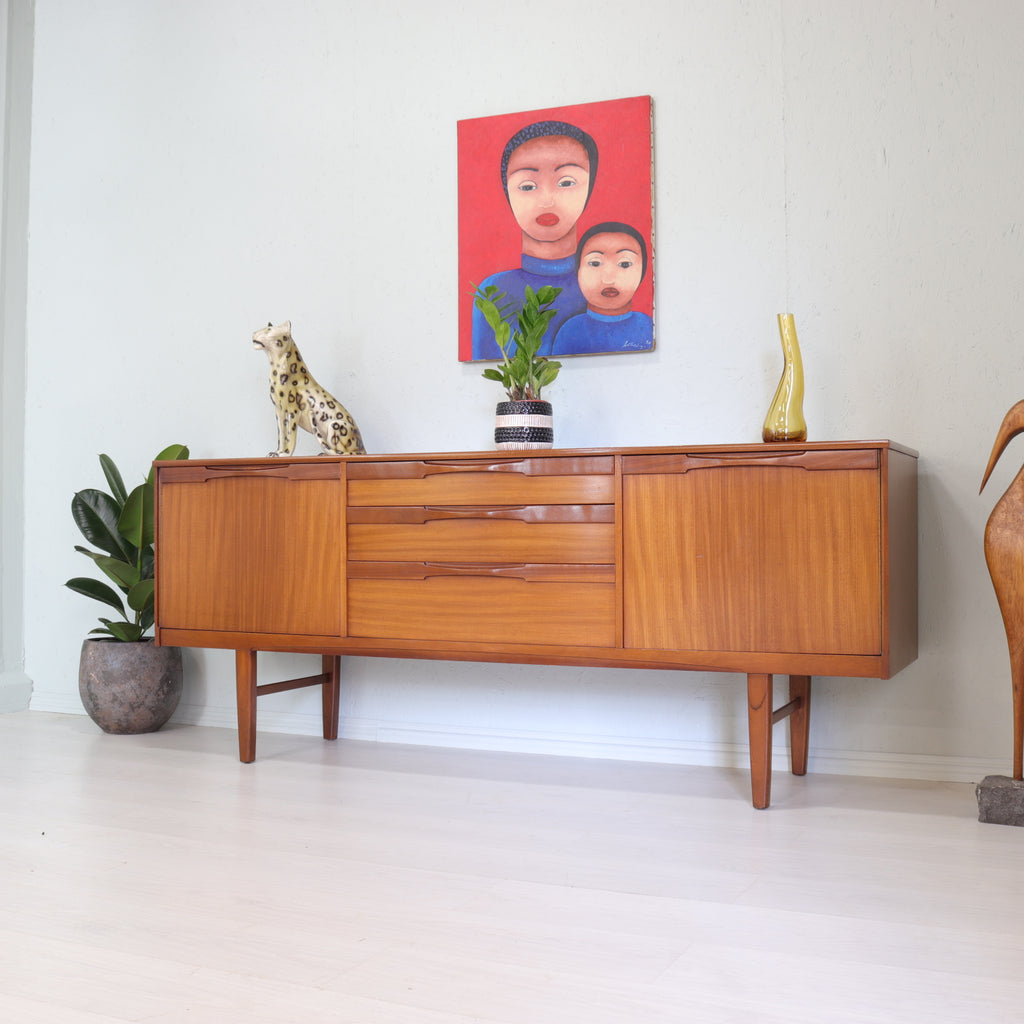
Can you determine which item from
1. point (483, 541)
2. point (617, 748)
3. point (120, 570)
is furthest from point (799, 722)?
point (120, 570)

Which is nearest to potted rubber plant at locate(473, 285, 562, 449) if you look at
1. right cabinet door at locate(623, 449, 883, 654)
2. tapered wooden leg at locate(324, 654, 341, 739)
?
right cabinet door at locate(623, 449, 883, 654)

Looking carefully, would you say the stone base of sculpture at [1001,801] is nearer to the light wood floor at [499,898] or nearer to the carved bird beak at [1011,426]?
the light wood floor at [499,898]

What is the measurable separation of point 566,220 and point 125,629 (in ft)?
6.26

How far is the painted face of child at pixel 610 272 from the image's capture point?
9.62ft

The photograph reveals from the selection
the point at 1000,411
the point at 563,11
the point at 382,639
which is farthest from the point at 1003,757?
the point at 563,11

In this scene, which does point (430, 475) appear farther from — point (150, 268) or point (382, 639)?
point (150, 268)

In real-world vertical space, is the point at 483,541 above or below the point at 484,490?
below

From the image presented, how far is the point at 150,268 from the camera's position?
3666 mm

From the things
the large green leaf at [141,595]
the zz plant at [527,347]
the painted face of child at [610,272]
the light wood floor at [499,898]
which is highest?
the painted face of child at [610,272]

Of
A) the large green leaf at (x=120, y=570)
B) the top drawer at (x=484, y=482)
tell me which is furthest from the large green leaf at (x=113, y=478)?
the top drawer at (x=484, y=482)

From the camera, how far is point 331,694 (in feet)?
10.6

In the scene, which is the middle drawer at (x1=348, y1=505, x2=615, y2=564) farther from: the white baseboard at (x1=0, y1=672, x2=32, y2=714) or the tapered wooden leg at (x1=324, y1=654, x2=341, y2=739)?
the white baseboard at (x1=0, y1=672, x2=32, y2=714)

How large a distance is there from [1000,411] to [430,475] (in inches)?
57.0

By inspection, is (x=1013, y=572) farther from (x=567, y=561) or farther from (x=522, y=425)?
(x=522, y=425)
